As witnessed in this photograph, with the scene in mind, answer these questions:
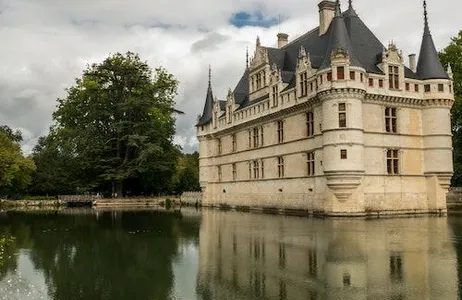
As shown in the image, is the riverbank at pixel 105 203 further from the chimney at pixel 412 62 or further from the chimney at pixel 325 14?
the chimney at pixel 412 62

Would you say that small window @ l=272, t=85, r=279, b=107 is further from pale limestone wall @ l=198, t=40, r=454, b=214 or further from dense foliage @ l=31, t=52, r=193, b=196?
dense foliage @ l=31, t=52, r=193, b=196

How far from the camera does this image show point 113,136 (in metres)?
49.7

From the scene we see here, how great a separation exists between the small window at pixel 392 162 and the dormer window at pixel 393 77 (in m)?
3.85

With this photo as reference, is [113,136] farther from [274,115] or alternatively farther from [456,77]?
[456,77]

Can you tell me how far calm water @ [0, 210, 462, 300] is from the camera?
32.6ft

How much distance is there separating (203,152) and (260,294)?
130ft

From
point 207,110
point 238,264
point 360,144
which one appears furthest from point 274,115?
point 238,264

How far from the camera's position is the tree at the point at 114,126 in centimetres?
4744

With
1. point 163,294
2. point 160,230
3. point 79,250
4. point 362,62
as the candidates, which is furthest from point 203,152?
point 163,294

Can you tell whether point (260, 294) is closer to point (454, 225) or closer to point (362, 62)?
point (454, 225)

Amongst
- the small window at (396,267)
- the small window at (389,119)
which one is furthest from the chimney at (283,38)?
the small window at (396,267)

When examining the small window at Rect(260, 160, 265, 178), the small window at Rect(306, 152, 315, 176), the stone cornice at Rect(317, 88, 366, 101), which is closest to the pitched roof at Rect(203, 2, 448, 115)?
the stone cornice at Rect(317, 88, 366, 101)

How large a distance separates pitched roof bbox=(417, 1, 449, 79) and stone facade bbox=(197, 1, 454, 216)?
0.08 metres

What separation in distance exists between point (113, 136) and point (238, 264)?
127 ft
